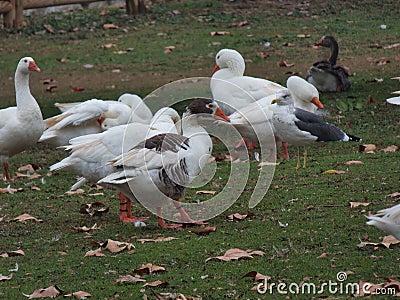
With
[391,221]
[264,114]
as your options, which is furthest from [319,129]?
[391,221]

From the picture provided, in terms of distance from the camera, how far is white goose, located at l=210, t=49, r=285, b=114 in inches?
376

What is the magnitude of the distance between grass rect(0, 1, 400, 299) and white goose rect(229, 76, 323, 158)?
0.42 m

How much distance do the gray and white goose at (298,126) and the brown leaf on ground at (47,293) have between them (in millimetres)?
3543

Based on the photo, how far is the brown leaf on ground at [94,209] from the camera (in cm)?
719

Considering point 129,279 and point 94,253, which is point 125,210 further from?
point 129,279

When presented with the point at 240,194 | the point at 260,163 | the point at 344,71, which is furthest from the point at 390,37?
the point at 240,194

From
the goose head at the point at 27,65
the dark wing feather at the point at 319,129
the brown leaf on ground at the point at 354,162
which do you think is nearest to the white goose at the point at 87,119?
the goose head at the point at 27,65

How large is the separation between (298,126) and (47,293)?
11.9ft

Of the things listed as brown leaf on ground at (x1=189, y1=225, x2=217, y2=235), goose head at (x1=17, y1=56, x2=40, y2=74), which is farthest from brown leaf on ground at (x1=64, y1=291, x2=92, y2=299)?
goose head at (x1=17, y1=56, x2=40, y2=74)

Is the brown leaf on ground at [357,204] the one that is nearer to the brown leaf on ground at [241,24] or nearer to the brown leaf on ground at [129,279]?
the brown leaf on ground at [129,279]

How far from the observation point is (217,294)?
4.78 m

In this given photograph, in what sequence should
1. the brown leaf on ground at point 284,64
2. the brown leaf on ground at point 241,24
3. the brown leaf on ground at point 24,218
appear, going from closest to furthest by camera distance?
1. the brown leaf on ground at point 24,218
2. the brown leaf on ground at point 284,64
3. the brown leaf on ground at point 241,24

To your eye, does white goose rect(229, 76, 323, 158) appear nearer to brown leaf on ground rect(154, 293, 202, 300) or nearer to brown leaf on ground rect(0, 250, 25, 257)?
→ brown leaf on ground rect(0, 250, 25, 257)

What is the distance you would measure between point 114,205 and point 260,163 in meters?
1.86
